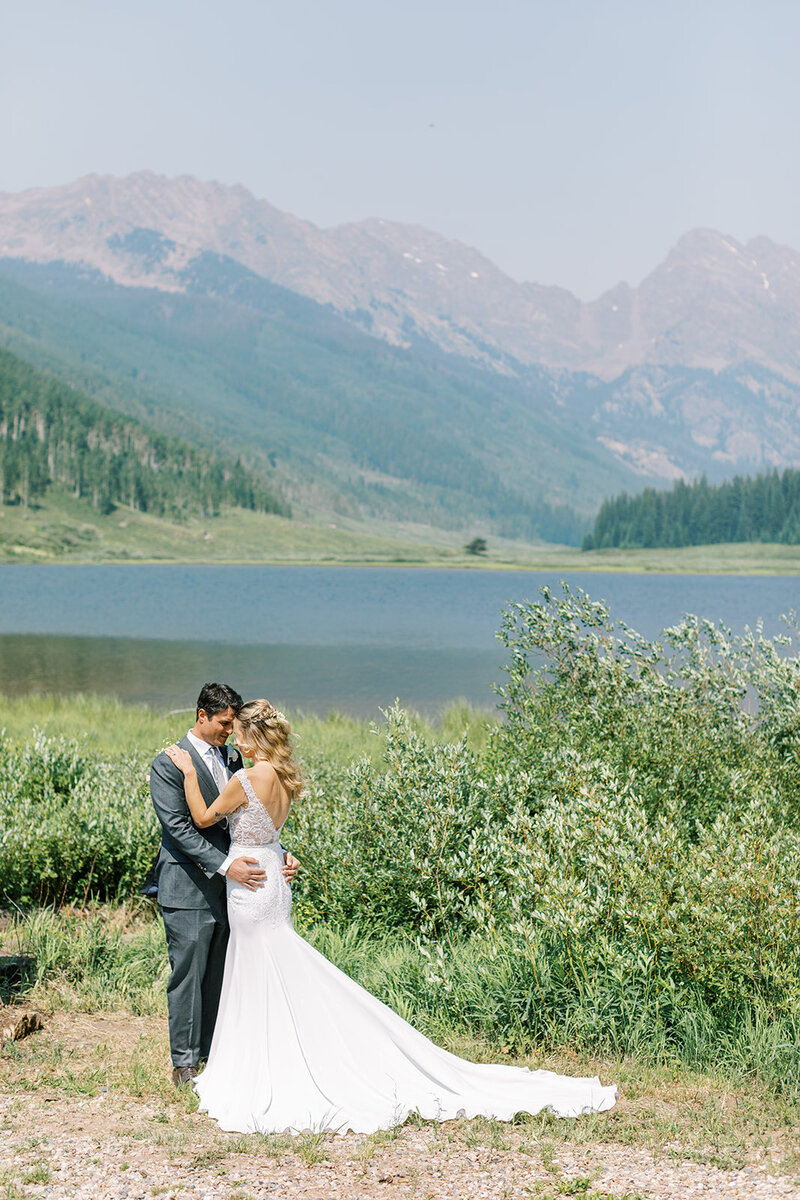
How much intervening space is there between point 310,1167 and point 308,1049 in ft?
3.41

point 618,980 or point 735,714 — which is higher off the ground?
point 735,714

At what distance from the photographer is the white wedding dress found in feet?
24.6

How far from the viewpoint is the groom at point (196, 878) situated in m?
7.75

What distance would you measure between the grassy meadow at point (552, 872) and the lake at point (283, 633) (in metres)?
3.67

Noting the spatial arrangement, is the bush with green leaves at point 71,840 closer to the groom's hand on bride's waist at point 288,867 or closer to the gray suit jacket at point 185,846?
the gray suit jacket at point 185,846

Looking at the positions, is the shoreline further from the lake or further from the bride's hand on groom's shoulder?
the bride's hand on groom's shoulder

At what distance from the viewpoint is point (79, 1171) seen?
6.48 metres

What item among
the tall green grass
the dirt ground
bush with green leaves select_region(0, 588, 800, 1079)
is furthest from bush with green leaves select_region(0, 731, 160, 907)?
the dirt ground

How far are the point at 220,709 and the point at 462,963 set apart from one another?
3.69m

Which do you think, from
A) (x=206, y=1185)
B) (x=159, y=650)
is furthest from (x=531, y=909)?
(x=159, y=650)

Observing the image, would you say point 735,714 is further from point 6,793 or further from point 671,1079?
point 6,793

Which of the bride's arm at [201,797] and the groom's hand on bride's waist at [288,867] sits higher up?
the bride's arm at [201,797]

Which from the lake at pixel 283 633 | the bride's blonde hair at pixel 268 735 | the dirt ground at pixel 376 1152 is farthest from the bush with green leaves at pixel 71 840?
the lake at pixel 283 633

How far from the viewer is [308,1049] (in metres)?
7.70
